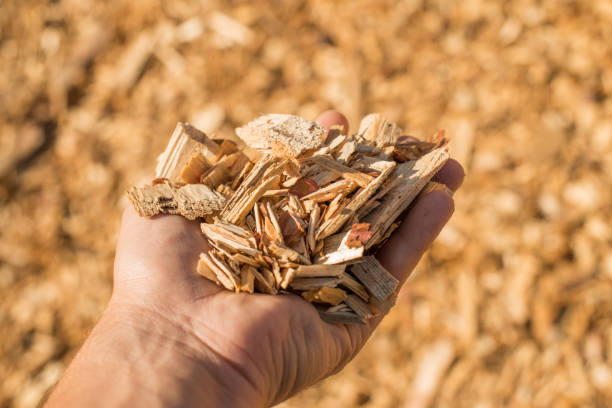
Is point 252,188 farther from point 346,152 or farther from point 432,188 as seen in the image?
point 432,188

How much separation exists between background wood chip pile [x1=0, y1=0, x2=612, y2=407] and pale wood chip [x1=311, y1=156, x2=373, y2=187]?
1.21m

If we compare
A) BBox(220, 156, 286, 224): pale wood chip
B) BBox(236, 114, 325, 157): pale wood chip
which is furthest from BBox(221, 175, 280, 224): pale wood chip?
BBox(236, 114, 325, 157): pale wood chip

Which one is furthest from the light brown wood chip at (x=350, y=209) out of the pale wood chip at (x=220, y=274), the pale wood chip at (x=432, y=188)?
the pale wood chip at (x=220, y=274)

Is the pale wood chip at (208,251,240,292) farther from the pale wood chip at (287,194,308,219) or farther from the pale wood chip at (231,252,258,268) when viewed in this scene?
the pale wood chip at (287,194,308,219)

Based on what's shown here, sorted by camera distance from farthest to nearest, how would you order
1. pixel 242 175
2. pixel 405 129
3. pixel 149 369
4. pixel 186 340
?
pixel 405 129, pixel 242 175, pixel 186 340, pixel 149 369

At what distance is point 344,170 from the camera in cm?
182

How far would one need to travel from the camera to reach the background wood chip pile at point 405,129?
266 cm

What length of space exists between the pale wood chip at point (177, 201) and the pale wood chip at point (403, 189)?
55 centimetres

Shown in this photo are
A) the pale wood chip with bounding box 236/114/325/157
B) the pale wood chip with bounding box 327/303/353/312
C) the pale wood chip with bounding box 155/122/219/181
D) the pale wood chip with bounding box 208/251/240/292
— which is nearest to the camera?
the pale wood chip with bounding box 208/251/240/292

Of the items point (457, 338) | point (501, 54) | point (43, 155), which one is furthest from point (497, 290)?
point (43, 155)

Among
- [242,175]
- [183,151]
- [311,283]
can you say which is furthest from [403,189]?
[183,151]

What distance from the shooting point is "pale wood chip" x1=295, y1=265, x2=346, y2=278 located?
1635 mm

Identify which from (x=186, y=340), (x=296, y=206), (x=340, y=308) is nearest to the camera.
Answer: (x=186, y=340)

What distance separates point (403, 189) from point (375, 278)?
1.12ft
